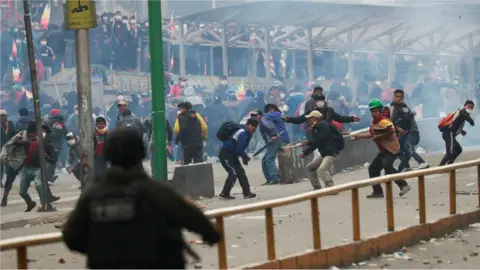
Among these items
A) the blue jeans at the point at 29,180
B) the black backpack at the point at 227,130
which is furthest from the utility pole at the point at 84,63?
the black backpack at the point at 227,130

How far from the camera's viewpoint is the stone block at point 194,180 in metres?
15.8

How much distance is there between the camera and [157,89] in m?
13.3

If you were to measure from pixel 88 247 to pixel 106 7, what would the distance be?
80.0 feet

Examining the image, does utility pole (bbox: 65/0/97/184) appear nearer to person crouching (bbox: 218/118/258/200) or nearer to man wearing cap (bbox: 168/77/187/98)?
person crouching (bbox: 218/118/258/200)

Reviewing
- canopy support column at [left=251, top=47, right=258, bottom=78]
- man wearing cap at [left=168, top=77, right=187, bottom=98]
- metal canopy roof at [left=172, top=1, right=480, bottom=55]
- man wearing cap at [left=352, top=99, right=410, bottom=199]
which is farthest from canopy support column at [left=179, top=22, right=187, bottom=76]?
man wearing cap at [left=352, top=99, right=410, bottom=199]

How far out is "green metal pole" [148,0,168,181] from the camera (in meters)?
12.9

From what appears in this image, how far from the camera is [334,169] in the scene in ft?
67.1

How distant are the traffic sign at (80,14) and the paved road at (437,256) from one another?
4.50 m

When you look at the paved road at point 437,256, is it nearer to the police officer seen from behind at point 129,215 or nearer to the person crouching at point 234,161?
the police officer seen from behind at point 129,215

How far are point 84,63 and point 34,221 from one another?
2.02 meters

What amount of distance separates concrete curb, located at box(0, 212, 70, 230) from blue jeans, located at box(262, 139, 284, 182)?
526cm

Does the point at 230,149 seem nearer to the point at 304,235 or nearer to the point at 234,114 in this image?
the point at 304,235

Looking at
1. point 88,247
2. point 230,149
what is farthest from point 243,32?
point 88,247

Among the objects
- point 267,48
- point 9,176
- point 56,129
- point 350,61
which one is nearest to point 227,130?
point 9,176
